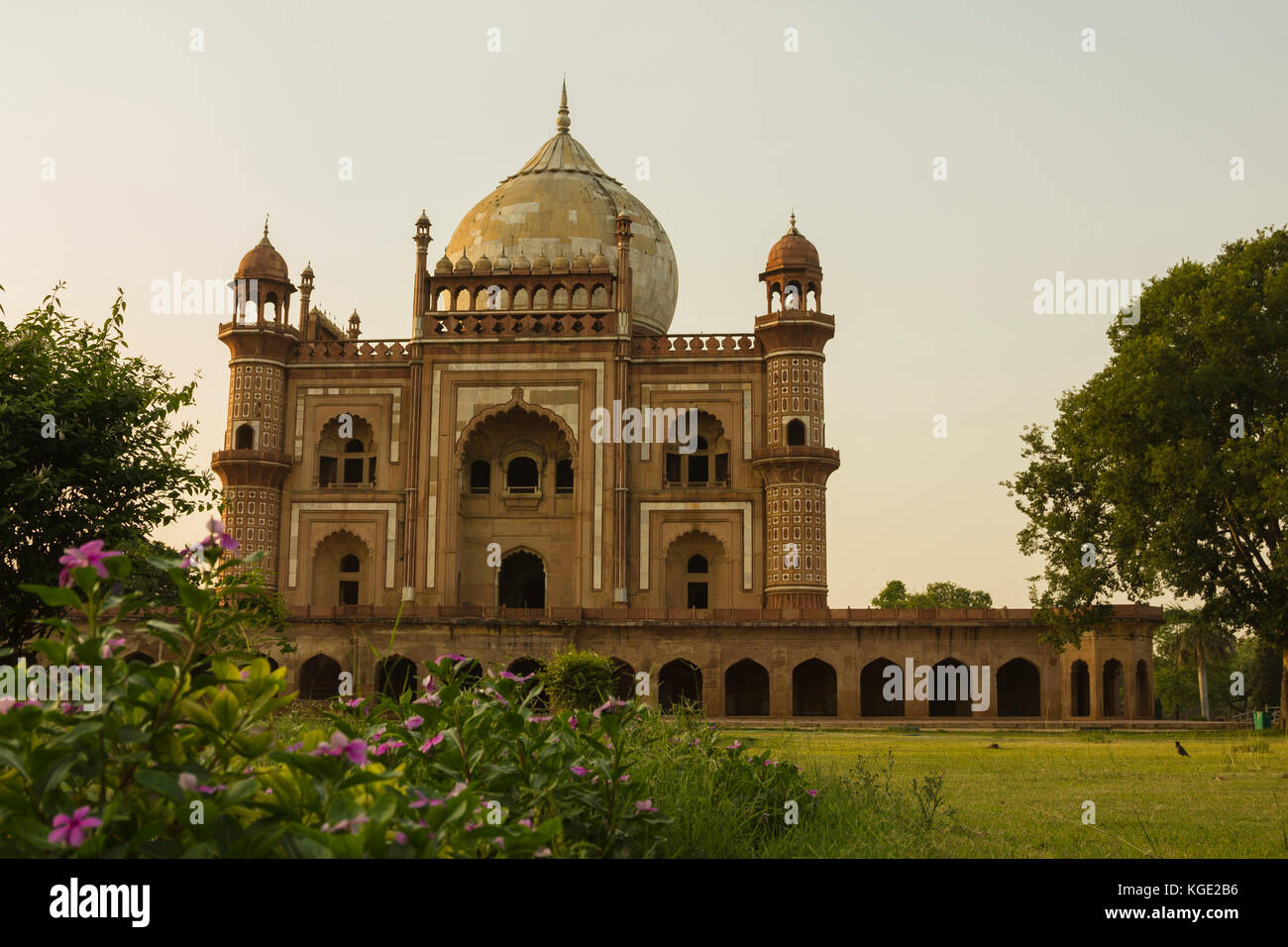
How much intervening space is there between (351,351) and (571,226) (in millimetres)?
7836

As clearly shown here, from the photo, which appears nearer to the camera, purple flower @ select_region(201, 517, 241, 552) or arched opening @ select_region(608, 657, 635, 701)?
purple flower @ select_region(201, 517, 241, 552)

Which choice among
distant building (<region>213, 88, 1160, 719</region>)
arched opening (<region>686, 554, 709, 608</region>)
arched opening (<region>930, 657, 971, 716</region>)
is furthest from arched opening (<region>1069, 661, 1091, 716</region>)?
arched opening (<region>686, 554, 709, 608</region>)

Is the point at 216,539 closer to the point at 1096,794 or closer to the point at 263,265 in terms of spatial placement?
the point at 1096,794

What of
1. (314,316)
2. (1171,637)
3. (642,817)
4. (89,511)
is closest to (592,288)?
(314,316)

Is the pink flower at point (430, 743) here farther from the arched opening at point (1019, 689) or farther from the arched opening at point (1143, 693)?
the arched opening at point (1019, 689)

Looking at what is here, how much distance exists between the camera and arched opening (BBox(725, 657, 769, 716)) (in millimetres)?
33406

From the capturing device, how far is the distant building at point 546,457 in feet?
110

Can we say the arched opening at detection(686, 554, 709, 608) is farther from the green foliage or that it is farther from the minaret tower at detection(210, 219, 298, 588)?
the green foliage

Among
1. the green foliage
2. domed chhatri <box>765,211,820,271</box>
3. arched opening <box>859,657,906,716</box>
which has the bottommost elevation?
arched opening <box>859,657,906,716</box>

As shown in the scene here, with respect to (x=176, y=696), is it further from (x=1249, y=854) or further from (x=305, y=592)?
(x=305, y=592)

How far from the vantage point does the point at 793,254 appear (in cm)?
3500

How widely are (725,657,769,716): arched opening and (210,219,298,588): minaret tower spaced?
41.5 ft
